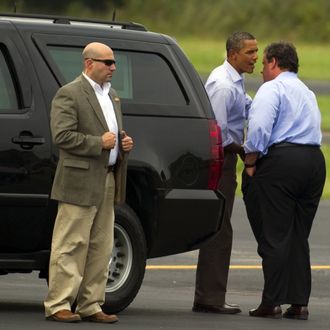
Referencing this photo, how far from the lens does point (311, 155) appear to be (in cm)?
1048

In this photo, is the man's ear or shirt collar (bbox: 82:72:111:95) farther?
the man's ear

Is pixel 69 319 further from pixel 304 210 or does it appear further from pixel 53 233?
pixel 304 210

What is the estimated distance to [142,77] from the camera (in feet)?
34.0

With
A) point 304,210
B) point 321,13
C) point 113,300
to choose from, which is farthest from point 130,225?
point 321,13

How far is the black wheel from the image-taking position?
10117mm

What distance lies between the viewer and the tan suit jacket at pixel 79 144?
368 inches

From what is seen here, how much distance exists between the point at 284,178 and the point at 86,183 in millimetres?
1619

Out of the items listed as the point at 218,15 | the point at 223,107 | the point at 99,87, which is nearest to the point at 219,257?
the point at 223,107

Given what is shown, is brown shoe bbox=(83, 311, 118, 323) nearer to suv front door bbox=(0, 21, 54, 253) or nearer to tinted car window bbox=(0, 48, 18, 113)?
suv front door bbox=(0, 21, 54, 253)

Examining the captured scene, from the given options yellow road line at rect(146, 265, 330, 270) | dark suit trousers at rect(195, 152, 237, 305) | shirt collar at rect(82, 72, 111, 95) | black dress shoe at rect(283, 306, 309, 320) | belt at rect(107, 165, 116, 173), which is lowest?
yellow road line at rect(146, 265, 330, 270)

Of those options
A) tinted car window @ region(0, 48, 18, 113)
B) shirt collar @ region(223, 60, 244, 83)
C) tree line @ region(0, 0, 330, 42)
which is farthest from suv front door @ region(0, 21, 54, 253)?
tree line @ region(0, 0, 330, 42)

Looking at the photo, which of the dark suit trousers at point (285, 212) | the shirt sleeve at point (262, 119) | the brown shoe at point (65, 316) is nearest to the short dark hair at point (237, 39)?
the shirt sleeve at point (262, 119)

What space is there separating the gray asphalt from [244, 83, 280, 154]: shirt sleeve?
1.14 meters

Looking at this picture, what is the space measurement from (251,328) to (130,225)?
3.39ft
